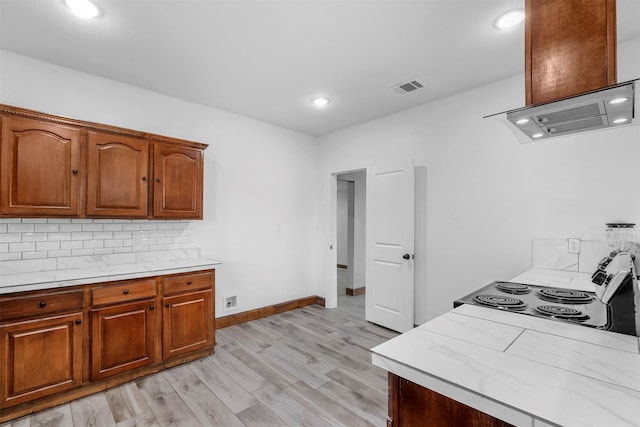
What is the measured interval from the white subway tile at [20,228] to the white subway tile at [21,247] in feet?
0.36

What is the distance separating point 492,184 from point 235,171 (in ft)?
9.89

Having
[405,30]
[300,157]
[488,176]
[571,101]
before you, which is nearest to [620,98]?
[571,101]

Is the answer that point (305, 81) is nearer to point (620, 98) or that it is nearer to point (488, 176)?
point (488, 176)

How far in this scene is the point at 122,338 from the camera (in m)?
2.42

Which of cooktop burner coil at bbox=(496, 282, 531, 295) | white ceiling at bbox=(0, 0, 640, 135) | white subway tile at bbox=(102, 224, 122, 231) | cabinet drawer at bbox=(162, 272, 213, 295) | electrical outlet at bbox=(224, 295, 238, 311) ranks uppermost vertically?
white ceiling at bbox=(0, 0, 640, 135)

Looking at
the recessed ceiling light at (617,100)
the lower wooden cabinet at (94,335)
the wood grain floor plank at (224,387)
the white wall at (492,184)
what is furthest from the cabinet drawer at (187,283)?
the recessed ceiling light at (617,100)

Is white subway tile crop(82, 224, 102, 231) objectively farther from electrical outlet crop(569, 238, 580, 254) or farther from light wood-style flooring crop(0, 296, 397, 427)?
electrical outlet crop(569, 238, 580, 254)

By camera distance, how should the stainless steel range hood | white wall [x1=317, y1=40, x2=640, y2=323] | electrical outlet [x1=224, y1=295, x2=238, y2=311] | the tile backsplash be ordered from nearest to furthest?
the stainless steel range hood → white wall [x1=317, y1=40, x2=640, y2=323] → the tile backsplash → electrical outlet [x1=224, y1=295, x2=238, y2=311]

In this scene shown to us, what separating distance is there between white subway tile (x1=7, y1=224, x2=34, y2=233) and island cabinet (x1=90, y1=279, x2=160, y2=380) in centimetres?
86

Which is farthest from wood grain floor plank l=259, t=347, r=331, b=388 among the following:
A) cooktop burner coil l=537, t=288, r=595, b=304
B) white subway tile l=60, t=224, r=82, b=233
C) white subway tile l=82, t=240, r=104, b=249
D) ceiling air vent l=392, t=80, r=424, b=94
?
ceiling air vent l=392, t=80, r=424, b=94

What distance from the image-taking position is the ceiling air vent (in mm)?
2975

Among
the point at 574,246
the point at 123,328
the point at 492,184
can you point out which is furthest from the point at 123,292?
the point at 574,246

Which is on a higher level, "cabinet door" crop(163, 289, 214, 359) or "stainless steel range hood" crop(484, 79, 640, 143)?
"stainless steel range hood" crop(484, 79, 640, 143)

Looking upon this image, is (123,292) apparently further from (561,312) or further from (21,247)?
(561,312)
